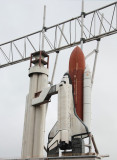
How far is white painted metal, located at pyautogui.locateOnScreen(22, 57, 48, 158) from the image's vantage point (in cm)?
3581

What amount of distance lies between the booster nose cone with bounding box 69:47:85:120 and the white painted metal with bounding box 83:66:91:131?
1.63 ft

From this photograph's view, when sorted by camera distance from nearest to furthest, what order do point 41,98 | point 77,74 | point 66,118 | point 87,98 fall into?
point 66,118, point 87,98, point 77,74, point 41,98

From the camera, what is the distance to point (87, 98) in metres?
33.3

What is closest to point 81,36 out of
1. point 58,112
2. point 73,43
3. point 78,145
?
point 73,43

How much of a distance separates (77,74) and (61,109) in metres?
4.78

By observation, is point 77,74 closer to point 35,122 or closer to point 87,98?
point 87,98

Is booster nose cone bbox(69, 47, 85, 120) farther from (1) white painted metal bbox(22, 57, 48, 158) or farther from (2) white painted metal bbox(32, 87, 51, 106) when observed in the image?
(1) white painted metal bbox(22, 57, 48, 158)

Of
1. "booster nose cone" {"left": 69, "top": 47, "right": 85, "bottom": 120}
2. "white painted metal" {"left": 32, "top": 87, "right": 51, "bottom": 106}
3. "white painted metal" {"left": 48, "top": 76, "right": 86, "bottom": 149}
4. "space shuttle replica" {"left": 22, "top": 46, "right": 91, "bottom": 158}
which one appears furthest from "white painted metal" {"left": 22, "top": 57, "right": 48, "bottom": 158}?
"booster nose cone" {"left": 69, "top": 47, "right": 85, "bottom": 120}

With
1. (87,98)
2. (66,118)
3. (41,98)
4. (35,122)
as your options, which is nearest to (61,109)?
(66,118)

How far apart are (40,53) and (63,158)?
1483cm

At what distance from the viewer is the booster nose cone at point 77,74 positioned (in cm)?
3350

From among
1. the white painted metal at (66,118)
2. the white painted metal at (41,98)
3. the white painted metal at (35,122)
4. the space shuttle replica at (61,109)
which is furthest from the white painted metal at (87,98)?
the white painted metal at (35,122)

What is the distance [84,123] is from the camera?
32.2m

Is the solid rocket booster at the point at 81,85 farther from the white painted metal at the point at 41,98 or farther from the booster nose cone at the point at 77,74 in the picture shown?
the white painted metal at the point at 41,98
